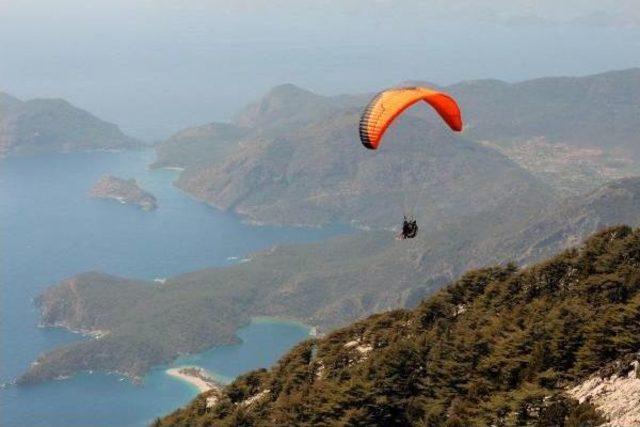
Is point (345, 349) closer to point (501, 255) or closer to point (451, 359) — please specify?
point (451, 359)

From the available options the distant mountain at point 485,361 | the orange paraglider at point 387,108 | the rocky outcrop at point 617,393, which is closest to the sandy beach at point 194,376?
the distant mountain at point 485,361

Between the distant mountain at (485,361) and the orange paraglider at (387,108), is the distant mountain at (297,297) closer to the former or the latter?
the distant mountain at (485,361)

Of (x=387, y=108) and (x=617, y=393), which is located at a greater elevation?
(x=387, y=108)

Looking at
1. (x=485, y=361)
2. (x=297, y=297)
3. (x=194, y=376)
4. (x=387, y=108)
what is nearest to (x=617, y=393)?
(x=485, y=361)

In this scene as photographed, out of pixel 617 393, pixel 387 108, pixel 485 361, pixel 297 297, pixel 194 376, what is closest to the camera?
pixel 617 393

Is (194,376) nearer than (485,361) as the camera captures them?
No

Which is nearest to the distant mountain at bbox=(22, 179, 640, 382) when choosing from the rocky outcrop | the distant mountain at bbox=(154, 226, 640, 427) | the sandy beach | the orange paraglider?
the sandy beach

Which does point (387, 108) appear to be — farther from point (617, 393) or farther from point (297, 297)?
point (297, 297)

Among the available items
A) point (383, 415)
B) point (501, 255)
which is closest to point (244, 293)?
point (501, 255)
